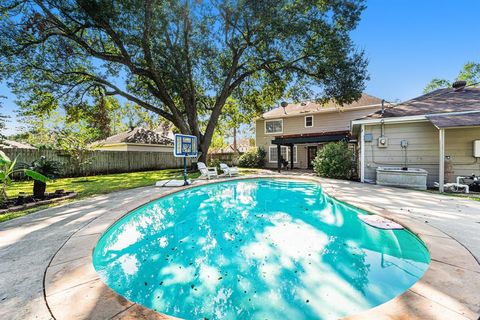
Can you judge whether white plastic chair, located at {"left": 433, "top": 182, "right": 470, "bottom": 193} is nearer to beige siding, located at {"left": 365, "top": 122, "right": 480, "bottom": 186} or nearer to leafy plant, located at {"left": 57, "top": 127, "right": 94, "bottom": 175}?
beige siding, located at {"left": 365, "top": 122, "right": 480, "bottom": 186}

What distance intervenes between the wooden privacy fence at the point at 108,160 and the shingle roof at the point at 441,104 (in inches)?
653

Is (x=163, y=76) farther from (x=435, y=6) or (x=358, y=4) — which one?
(x=435, y=6)

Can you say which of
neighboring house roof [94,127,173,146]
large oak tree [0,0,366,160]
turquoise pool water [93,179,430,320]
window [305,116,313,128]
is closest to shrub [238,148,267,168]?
window [305,116,313,128]

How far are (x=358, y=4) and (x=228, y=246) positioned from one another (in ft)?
48.1

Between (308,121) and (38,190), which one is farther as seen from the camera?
(308,121)

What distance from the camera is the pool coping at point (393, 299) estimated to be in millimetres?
1833

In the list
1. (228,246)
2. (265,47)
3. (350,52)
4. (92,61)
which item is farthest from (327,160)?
(92,61)

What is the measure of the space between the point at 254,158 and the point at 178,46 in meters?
11.4

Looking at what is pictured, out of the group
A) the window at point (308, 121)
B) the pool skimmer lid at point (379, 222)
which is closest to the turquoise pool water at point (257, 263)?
the pool skimmer lid at point (379, 222)

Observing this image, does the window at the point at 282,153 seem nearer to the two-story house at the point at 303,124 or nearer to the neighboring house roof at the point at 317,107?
the two-story house at the point at 303,124

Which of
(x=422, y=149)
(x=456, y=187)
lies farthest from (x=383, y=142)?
(x=456, y=187)

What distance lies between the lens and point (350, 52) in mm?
12664

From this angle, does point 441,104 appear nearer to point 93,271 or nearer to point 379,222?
point 379,222

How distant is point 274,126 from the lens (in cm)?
2145
